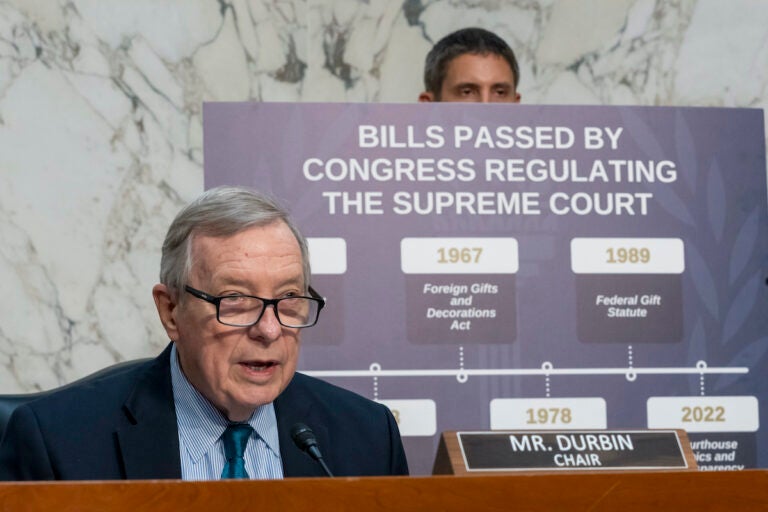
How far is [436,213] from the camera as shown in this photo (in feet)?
10.9

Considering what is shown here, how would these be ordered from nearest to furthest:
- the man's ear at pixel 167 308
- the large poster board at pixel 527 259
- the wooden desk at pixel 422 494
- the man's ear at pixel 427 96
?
the wooden desk at pixel 422 494 < the man's ear at pixel 167 308 < the large poster board at pixel 527 259 < the man's ear at pixel 427 96

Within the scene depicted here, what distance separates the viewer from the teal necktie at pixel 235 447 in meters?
2.31

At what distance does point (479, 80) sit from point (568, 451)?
205cm

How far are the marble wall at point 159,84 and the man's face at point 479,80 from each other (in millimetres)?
619

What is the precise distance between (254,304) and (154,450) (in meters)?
0.33

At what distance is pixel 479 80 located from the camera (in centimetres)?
387

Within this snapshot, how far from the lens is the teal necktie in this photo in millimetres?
2311

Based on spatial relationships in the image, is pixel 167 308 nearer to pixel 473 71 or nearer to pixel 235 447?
pixel 235 447

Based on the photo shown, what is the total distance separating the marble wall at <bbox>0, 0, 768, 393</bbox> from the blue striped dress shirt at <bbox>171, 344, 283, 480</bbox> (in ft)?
6.36

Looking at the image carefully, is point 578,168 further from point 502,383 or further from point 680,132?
Result: point 502,383

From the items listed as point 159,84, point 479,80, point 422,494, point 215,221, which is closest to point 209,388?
point 215,221

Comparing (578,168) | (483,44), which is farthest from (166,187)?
(578,168)

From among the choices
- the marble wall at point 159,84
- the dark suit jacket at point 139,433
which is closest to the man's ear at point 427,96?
the marble wall at point 159,84

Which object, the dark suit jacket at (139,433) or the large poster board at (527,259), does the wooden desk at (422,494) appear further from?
the large poster board at (527,259)
